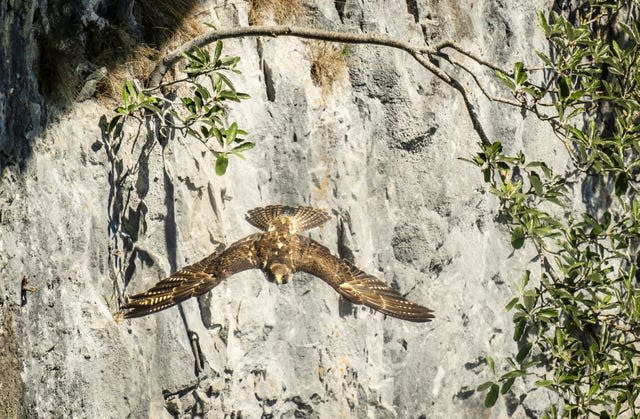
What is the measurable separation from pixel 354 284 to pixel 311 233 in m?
0.72

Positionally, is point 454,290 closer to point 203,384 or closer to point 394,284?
point 394,284

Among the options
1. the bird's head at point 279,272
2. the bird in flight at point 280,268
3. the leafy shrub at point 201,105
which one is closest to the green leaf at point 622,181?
the bird in flight at point 280,268

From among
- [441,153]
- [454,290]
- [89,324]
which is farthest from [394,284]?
[89,324]

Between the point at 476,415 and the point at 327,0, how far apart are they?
3.35 m

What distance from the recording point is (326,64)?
7.40 meters

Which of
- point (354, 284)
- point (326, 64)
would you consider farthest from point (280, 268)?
point (326, 64)

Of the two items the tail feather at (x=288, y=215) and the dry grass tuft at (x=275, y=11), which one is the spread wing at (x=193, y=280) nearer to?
the tail feather at (x=288, y=215)

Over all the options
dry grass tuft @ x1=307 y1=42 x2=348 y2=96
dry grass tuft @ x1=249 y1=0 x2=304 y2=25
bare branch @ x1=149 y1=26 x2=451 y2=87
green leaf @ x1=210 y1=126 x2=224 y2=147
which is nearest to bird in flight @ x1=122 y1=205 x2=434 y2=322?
green leaf @ x1=210 y1=126 x2=224 y2=147

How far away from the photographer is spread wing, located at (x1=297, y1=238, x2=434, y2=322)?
21.2 ft

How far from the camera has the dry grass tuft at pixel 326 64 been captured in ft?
24.1

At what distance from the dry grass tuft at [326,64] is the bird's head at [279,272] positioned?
145 centimetres

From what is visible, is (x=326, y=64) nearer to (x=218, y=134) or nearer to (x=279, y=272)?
(x=279, y=272)

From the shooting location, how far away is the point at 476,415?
8141mm

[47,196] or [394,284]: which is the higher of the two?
[47,196]
